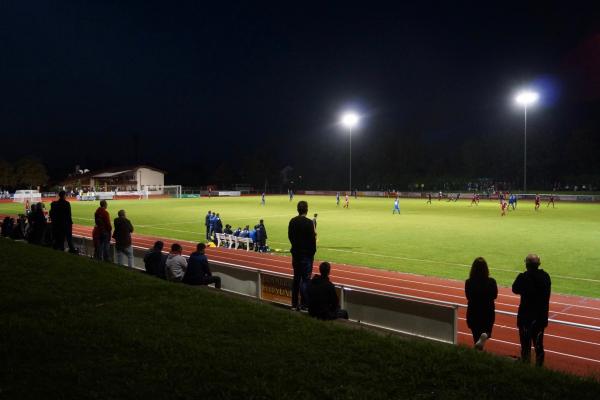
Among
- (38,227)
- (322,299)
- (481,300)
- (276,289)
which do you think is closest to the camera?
(481,300)

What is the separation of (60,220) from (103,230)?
49.4 inches

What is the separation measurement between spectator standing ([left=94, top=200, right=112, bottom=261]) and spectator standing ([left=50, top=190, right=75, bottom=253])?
787 mm

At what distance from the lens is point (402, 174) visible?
105m

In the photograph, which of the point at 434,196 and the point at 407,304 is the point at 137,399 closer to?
the point at 407,304

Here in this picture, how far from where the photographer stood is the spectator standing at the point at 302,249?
768cm

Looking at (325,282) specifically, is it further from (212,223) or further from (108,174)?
(108,174)

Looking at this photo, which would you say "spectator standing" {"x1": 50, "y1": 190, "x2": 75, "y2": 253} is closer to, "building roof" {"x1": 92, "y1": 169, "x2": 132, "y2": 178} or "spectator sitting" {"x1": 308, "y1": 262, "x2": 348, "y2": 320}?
"spectator sitting" {"x1": 308, "y1": 262, "x2": 348, "y2": 320}

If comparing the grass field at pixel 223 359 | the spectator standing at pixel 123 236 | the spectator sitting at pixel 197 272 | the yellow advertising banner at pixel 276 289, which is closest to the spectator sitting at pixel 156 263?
the spectator sitting at pixel 197 272

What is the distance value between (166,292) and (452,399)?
17.1 ft

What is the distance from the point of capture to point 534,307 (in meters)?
6.09

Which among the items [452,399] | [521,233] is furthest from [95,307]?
[521,233]

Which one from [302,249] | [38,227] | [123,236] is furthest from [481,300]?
[38,227]

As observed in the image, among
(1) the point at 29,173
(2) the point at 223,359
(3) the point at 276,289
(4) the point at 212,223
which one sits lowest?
(3) the point at 276,289

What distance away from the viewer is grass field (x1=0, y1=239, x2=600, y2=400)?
4.18 metres
